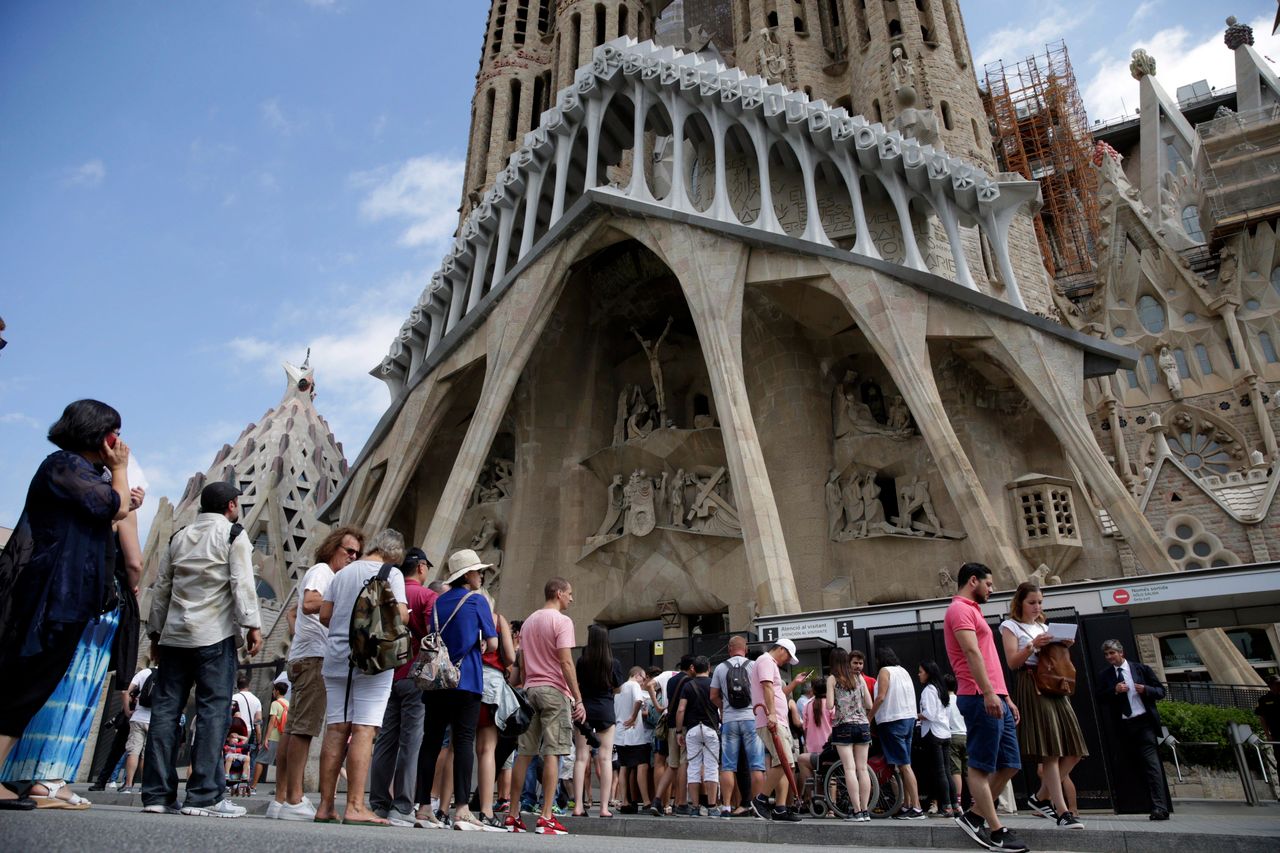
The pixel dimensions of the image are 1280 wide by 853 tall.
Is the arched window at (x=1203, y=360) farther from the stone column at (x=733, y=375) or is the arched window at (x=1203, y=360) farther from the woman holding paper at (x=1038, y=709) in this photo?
the woman holding paper at (x=1038, y=709)

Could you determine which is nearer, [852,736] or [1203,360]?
[852,736]

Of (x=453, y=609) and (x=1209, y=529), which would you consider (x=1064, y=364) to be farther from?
(x=453, y=609)

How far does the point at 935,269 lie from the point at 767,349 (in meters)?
3.17

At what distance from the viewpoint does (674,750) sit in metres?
6.81

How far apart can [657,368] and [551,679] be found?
512 inches

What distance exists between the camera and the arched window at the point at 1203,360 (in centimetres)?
2231

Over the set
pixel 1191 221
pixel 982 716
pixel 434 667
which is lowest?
pixel 982 716

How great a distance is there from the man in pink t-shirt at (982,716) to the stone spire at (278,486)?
2424 centimetres

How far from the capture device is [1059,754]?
4.54m

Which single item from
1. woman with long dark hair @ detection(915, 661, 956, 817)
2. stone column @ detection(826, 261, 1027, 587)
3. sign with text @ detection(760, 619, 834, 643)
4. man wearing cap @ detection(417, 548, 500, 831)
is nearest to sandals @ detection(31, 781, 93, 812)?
man wearing cap @ detection(417, 548, 500, 831)

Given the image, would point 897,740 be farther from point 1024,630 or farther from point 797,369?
point 797,369

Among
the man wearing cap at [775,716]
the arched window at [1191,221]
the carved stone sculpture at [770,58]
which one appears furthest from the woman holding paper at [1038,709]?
the arched window at [1191,221]

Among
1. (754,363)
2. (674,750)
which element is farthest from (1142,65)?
(674,750)

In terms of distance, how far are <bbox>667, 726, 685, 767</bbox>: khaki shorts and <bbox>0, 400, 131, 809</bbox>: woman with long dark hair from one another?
4.33 m
